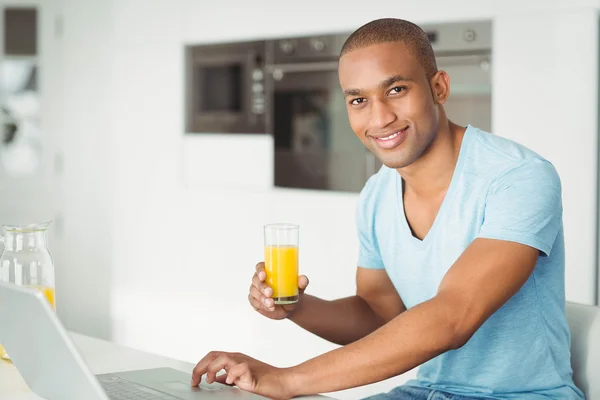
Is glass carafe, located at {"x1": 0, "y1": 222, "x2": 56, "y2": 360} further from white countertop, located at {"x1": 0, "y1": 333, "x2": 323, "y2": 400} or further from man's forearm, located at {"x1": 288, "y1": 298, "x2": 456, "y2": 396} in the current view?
man's forearm, located at {"x1": 288, "y1": 298, "x2": 456, "y2": 396}

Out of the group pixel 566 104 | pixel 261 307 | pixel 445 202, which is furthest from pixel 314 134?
pixel 261 307

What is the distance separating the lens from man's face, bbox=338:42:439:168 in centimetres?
169

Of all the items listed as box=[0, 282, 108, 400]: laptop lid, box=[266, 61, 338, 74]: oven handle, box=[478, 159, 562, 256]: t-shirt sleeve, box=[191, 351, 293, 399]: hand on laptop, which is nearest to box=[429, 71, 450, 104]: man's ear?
box=[478, 159, 562, 256]: t-shirt sleeve

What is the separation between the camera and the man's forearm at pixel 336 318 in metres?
1.81

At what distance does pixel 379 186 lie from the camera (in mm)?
1949

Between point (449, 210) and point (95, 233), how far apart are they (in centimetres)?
314

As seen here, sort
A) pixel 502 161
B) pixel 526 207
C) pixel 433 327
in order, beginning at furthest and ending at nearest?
pixel 502 161 → pixel 526 207 → pixel 433 327

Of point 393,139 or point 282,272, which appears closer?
point 282,272

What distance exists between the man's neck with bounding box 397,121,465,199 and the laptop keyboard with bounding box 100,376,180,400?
0.75 meters

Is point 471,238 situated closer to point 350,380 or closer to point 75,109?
point 350,380

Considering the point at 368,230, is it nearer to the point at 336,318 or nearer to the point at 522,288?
the point at 336,318

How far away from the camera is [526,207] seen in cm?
157

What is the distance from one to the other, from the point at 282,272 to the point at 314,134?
206 cm

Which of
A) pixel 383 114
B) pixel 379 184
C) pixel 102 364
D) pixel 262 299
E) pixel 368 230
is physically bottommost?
pixel 102 364
